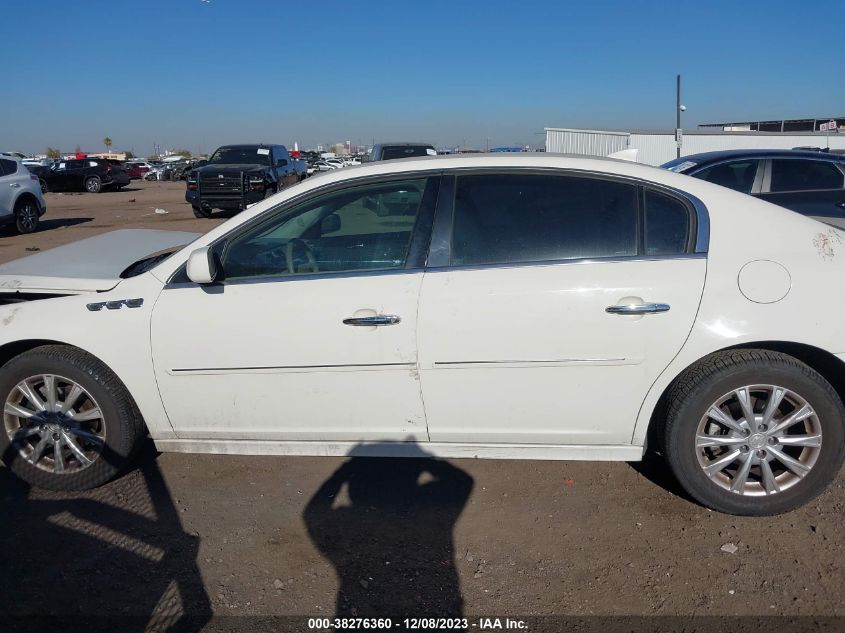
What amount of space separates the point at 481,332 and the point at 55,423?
228 cm

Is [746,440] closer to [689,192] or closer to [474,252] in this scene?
[689,192]

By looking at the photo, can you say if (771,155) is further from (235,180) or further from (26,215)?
(26,215)

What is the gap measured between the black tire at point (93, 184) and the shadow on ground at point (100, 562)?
3482 cm

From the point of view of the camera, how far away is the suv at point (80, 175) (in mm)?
34250

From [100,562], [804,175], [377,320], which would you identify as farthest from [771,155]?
[100,562]

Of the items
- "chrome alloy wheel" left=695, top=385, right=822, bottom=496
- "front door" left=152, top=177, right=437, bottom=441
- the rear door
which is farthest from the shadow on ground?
the rear door

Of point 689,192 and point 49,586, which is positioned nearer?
point 49,586

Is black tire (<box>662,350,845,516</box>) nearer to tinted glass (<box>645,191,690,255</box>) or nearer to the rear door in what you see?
tinted glass (<box>645,191,690,255</box>)

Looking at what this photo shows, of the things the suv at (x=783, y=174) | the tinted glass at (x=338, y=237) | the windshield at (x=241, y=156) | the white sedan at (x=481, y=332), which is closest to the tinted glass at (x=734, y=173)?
the suv at (x=783, y=174)

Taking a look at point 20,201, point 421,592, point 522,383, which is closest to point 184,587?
point 421,592

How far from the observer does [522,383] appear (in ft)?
10.7

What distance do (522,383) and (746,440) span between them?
105cm

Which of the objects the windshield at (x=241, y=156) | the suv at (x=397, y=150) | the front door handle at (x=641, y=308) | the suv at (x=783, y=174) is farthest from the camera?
the windshield at (x=241, y=156)

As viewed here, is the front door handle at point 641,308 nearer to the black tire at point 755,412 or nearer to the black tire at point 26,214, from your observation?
the black tire at point 755,412
